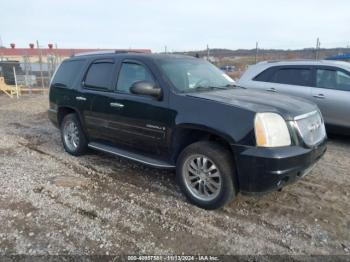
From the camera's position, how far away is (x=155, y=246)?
2.98 meters

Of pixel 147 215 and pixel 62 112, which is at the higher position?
pixel 62 112

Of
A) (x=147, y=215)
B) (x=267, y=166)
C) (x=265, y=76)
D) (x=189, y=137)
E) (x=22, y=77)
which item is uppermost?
(x=265, y=76)

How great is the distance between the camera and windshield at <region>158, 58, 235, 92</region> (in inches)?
163

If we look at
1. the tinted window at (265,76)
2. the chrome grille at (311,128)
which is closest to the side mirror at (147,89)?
the chrome grille at (311,128)

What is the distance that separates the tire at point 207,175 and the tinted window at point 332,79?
415cm

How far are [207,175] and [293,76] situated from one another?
14.5ft

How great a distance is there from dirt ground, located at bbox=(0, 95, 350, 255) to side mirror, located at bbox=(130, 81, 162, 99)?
132 centimetres

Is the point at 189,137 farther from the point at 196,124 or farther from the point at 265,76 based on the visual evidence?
the point at 265,76

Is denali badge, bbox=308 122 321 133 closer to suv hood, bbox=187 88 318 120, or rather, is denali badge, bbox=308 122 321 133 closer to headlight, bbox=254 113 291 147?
suv hood, bbox=187 88 318 120

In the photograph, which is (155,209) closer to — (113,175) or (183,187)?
(183,187)

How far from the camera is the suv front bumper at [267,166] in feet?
10.4

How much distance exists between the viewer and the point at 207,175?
3646mm

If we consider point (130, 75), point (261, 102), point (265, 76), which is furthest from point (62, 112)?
point (265, 76)

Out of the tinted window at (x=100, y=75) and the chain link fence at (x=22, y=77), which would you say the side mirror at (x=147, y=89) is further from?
the chain link fence at (x=22, y=77)
